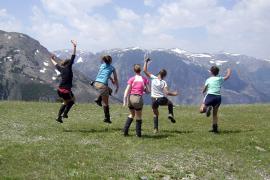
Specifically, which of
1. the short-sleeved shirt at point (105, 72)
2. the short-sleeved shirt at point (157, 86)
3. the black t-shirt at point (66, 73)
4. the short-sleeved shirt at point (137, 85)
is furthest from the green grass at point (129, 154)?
the short-sleeved shirt at point (105, 72)

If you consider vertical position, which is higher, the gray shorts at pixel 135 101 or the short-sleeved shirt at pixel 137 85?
the short-sleeved shirt at pixel 137 85

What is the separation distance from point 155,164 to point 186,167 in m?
1.18

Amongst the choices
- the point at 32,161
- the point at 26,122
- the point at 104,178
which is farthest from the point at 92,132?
the point at 104,178

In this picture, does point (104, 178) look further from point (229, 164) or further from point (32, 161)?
point (229, 164)

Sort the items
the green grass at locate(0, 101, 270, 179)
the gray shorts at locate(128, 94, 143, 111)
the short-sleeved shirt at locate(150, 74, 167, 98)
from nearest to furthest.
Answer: the green grass at locate(0, 101, 270, 179) < the gray shorts at locate(128, 94, 143, 111) < the short-sleeved shirt at locate(150, 74, 167, 98)

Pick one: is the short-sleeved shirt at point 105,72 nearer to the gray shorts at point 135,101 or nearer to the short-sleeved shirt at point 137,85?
the short-sleeved shirt at point 137,85

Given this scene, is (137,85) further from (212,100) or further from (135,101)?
(212,100)

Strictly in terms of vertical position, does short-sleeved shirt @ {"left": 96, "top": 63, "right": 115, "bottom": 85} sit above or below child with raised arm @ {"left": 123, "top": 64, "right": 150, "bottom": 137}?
above

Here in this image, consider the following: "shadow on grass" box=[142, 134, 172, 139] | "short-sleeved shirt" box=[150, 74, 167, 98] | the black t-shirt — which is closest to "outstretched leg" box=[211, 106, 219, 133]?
"shadow on grass" box=[142, 134, 172, 139]

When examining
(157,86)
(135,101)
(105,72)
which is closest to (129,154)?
(135,101)

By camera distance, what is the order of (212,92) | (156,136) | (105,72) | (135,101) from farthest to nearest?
1. (212,92)
2. (105,72)
3. (156,136)
4. (135,101)

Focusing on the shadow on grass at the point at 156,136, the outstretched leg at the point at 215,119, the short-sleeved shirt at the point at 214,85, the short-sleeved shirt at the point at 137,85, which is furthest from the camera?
the outstretched leg at the point at 215,119

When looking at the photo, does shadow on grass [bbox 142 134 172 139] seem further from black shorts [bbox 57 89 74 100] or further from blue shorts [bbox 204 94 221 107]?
black shorts [bbox 57 89 74 100]

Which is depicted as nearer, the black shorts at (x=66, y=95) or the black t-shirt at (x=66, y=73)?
the black t-shirt at (x=66, y=73)
